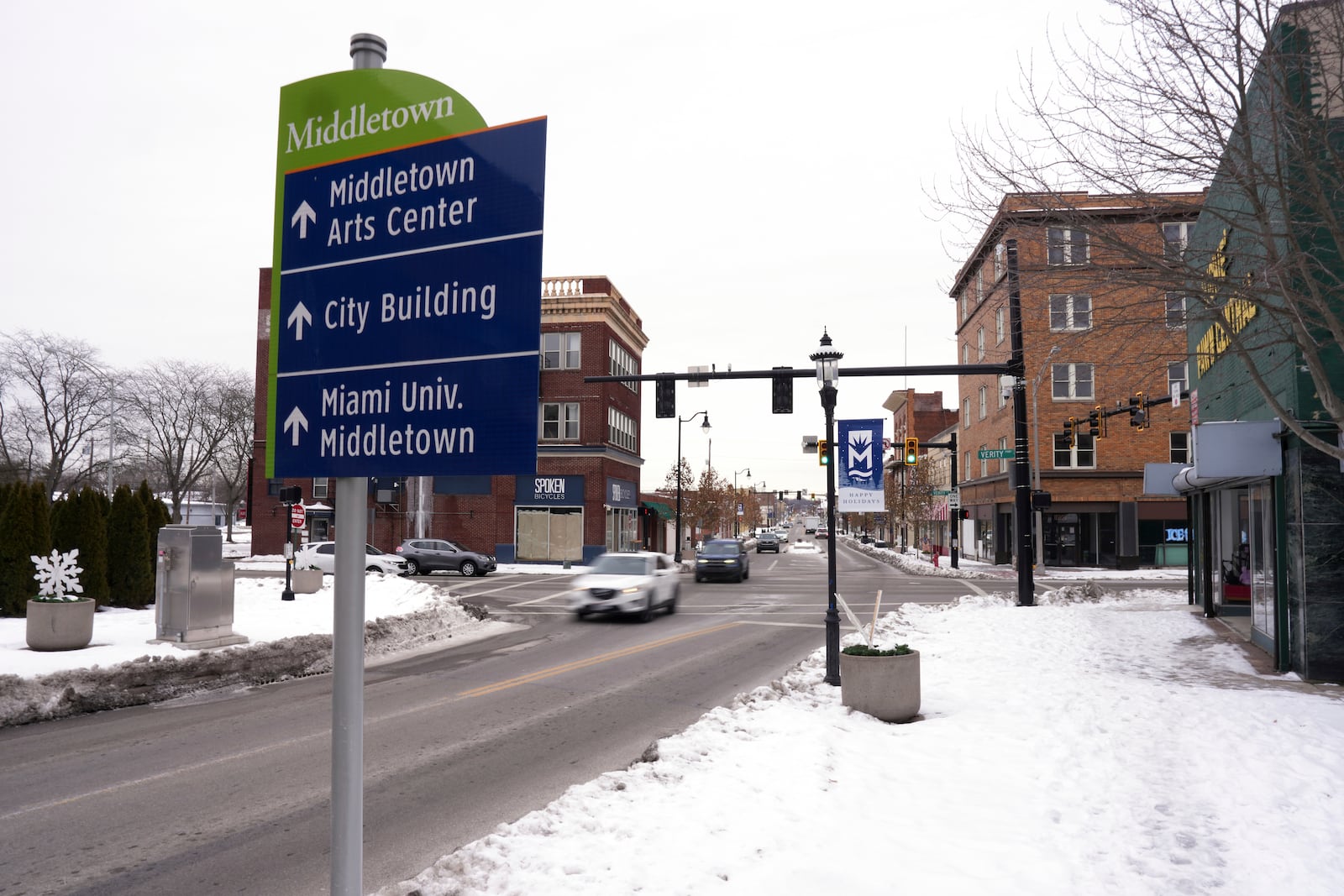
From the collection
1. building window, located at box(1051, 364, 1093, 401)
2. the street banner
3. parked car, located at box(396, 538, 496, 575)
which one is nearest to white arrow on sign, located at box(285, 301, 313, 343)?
the street banner

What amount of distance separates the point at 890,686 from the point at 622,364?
41781 millimetres

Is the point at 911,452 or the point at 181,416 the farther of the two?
the point at 181,416

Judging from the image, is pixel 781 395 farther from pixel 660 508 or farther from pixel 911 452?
pixel 660 508

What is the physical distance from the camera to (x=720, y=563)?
112 feet

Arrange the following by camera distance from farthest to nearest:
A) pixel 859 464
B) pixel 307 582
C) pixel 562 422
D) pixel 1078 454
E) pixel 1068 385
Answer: pixel 562 422, pixel 1068 385, pixel 1078 454, pixel 307 582, pixel 859 464

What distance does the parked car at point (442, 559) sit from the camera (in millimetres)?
37281

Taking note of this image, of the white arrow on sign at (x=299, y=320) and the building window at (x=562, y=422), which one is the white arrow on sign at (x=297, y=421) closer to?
the white arrow on sign at (x=299, y=320)

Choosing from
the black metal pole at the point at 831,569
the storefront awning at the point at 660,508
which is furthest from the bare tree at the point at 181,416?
the black metal pole at the point at 831,569

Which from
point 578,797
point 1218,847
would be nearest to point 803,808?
point 578,797

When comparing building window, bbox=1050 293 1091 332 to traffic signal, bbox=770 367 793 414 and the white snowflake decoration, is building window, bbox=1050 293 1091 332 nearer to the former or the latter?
traffic signal, bbox=770 367 793 414

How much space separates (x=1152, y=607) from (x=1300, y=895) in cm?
1836

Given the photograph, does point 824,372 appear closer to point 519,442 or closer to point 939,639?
point 939,639

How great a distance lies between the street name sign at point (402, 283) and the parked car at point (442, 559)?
3484 centimetres

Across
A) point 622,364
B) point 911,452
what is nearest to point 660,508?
point 622,364
